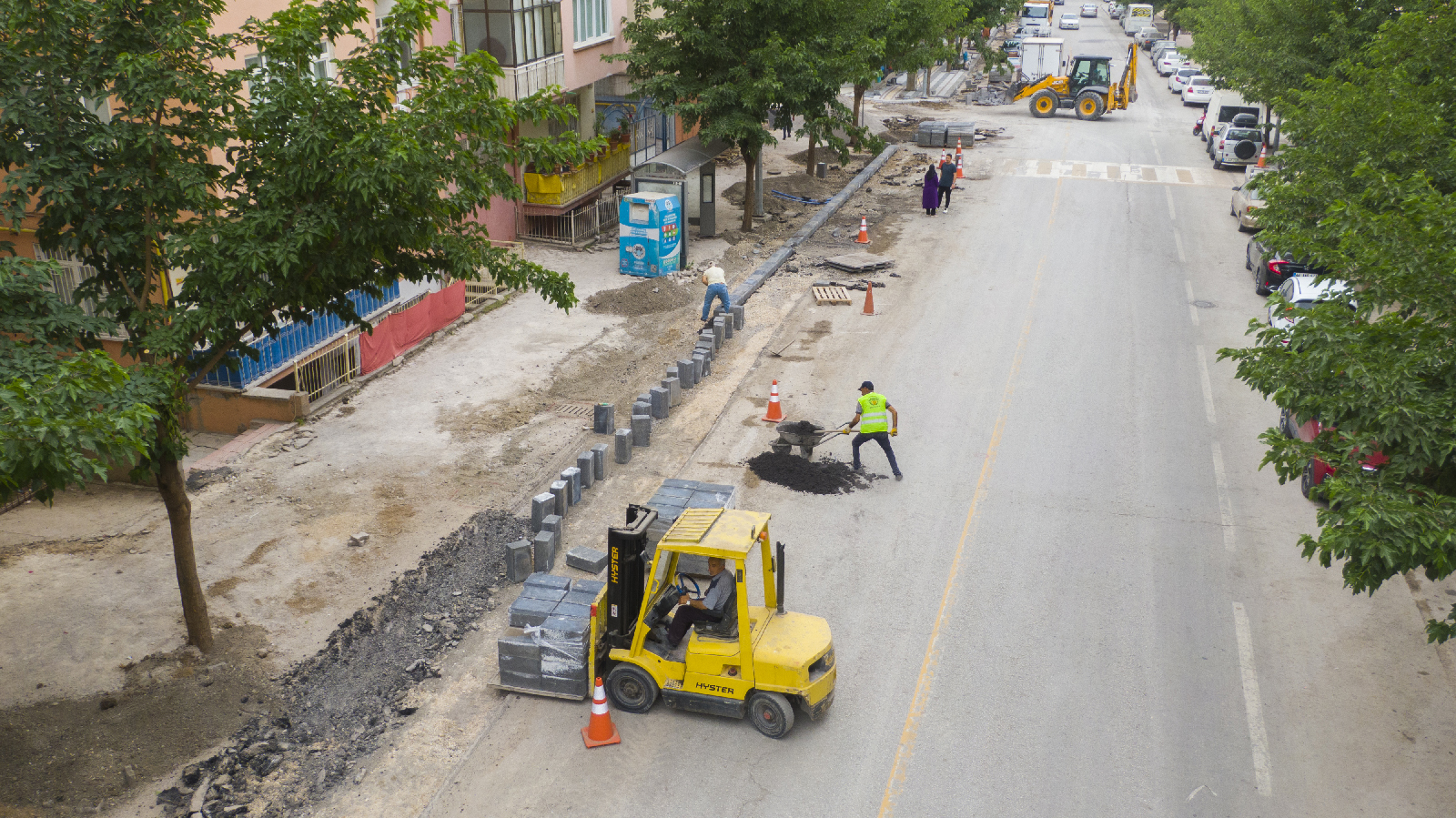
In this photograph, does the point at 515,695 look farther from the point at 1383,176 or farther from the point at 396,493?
the point at 1383,176

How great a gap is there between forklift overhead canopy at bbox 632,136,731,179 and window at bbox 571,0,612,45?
12.3ft

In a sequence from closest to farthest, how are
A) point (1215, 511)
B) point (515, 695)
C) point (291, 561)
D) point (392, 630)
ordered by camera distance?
point (515, 695)
point (392, 630)
point (291, 561)
point (1215, 511)

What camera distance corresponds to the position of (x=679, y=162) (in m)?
24.7

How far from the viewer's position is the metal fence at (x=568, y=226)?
26.1 metres

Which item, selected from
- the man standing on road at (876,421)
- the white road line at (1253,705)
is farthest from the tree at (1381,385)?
the man standing on road at (876,421)

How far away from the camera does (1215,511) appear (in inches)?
540

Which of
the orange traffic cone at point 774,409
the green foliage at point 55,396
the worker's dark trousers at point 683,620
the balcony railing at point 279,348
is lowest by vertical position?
the orange traffic cone at point 774,409

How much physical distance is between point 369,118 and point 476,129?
37.8 inches

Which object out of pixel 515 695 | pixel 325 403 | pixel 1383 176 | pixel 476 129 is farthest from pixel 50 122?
pixel 1383 176

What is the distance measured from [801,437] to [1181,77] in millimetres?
49369

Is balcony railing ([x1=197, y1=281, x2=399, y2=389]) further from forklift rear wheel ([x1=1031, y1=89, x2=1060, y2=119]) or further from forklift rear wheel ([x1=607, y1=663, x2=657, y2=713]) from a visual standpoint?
forklift rear wheel ([x1=1031, y1=89, x2=1060, y2=119])

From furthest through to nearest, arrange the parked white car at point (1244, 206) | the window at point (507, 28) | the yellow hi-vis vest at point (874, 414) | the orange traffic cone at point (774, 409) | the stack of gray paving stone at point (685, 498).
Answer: the parked white car at point (1244, 206), the window at point (507, 28), the orange traffic cone at point (774, 409), the yellow hi-vis vest at point (874, 414), the stack of gray paving stone at point (685, 498)

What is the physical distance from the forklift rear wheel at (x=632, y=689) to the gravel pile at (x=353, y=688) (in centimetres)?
186

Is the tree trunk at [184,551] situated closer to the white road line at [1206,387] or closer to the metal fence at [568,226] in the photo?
the white road line at [1206,387]
